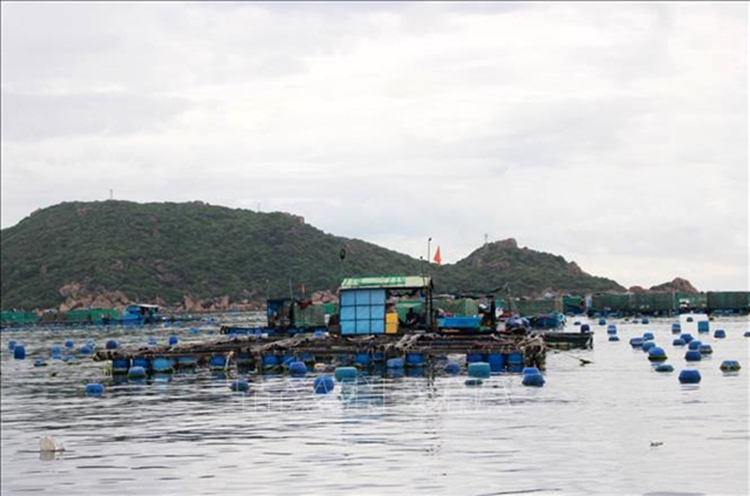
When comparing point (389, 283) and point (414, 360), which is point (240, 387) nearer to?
point (414, 360)

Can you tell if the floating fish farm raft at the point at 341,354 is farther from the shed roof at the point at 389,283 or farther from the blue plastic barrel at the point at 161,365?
the shed roof at the point at 389,283

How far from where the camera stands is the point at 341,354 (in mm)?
68000

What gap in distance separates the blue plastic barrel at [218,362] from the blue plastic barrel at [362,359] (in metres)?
8.30

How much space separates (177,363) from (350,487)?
42.5 meters

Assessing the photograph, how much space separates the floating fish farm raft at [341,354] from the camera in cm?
6438

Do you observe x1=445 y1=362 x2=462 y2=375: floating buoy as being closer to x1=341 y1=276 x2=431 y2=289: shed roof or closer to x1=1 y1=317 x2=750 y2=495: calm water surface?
x1=1 y1=317 x2=750 y2=495: calm water surface

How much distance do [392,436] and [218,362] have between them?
34.3 metres

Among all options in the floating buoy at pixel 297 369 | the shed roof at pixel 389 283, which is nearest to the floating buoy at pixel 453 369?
the floating buoy at pixel 297 369

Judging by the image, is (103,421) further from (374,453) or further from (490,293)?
(490,293)

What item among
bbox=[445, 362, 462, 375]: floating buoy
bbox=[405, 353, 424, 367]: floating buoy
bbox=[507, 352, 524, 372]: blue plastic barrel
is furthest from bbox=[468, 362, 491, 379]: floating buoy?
bbox=[405, 353, 424, 367]: floating buoy

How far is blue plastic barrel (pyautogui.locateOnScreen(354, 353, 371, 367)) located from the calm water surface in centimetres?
670

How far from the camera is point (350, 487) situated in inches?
1126

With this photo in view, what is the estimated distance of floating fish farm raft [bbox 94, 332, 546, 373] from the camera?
64375 mm

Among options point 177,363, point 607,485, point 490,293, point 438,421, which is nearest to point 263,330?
point 490,293
